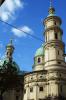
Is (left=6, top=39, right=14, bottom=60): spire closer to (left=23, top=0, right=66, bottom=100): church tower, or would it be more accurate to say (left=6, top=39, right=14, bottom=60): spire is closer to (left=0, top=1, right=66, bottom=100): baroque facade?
(left=0, top=1, right=66, bottom=100): baroque facade

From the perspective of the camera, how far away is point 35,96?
4562 centimetres

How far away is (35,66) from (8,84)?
13.4 metres

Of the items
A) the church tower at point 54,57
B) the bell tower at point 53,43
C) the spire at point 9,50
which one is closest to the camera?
the church tower at point 54,57

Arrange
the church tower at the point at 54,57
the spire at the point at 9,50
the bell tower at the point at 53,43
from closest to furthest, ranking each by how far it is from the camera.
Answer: the church tower at the point at 54,57
the bell tower at the point at 53,43
the spire at the point at 9,50

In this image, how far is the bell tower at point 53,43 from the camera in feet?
152

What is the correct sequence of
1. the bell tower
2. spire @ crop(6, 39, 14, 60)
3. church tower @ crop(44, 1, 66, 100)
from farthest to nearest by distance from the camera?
spire @ crop(6, 39, 14, 60) → the bell tower → church tower @ crop(44, 1, 66, 100)

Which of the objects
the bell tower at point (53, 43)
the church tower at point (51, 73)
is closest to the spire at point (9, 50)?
the church tower at point (51, 73)

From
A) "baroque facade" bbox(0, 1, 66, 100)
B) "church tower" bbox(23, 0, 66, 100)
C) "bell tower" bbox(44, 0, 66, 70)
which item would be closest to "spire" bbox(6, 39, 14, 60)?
"baroque facade" bbox(0, 1, 66, 100)

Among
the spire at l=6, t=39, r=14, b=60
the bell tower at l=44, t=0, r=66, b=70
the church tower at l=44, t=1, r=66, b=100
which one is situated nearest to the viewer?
the church tower at l=44, t=1, r=66, b=100

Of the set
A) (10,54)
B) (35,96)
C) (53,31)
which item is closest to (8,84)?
(35,96)

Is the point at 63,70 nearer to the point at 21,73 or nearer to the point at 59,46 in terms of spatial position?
the point at 59,46

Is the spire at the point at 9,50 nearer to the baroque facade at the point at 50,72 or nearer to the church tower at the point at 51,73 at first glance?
the baroque facade at the point at 50,72

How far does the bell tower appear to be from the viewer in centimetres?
4647

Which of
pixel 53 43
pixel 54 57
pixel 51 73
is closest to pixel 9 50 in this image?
pixel 53 43
